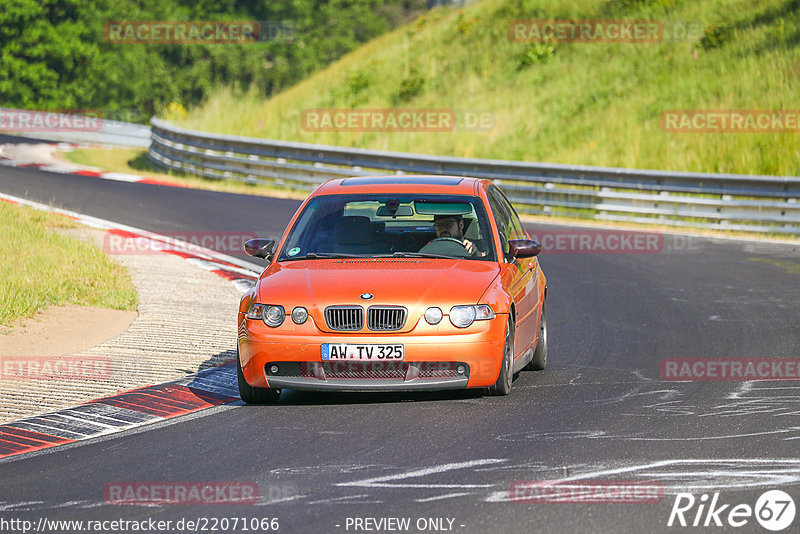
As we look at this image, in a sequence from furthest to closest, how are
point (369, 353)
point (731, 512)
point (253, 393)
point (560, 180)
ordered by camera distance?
point (560, 180) → point (253, 393) → point (369, 353) → point (731, 512)

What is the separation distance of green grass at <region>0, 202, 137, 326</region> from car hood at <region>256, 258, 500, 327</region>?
3975 mm

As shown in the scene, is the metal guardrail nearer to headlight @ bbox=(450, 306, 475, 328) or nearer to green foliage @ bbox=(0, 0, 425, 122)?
headlight @ bbox=(450, 306, 475, 328)

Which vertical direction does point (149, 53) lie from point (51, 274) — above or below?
above

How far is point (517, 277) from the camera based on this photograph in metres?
9.43

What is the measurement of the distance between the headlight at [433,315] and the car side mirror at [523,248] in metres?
1.29

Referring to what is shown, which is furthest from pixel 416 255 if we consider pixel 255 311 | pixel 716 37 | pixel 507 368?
pixel 716 37

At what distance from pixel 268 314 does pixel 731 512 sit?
3.69m

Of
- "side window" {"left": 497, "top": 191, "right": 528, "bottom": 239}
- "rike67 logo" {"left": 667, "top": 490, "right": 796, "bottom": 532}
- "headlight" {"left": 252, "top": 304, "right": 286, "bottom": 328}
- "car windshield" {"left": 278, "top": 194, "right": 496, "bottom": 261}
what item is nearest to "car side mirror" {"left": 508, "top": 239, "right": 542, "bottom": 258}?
"car windshield" {"left": 278, "top": 194, "right": 496, "bottom": 261}

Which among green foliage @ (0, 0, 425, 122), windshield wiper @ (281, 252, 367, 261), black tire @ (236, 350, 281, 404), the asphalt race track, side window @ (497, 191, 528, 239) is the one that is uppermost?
green foliage @ (0, 0, 425, 122)

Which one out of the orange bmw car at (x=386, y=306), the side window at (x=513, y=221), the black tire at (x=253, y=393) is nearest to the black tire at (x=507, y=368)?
the orange bmw car at (x=386, y=306)

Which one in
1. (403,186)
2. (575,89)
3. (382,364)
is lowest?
(382,364)

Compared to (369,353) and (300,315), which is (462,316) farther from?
(300,315)

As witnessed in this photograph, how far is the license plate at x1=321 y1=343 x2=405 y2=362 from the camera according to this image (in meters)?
8.18

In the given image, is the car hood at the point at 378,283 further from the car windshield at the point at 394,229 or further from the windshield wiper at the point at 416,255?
the car windshield at the point at 394,229
